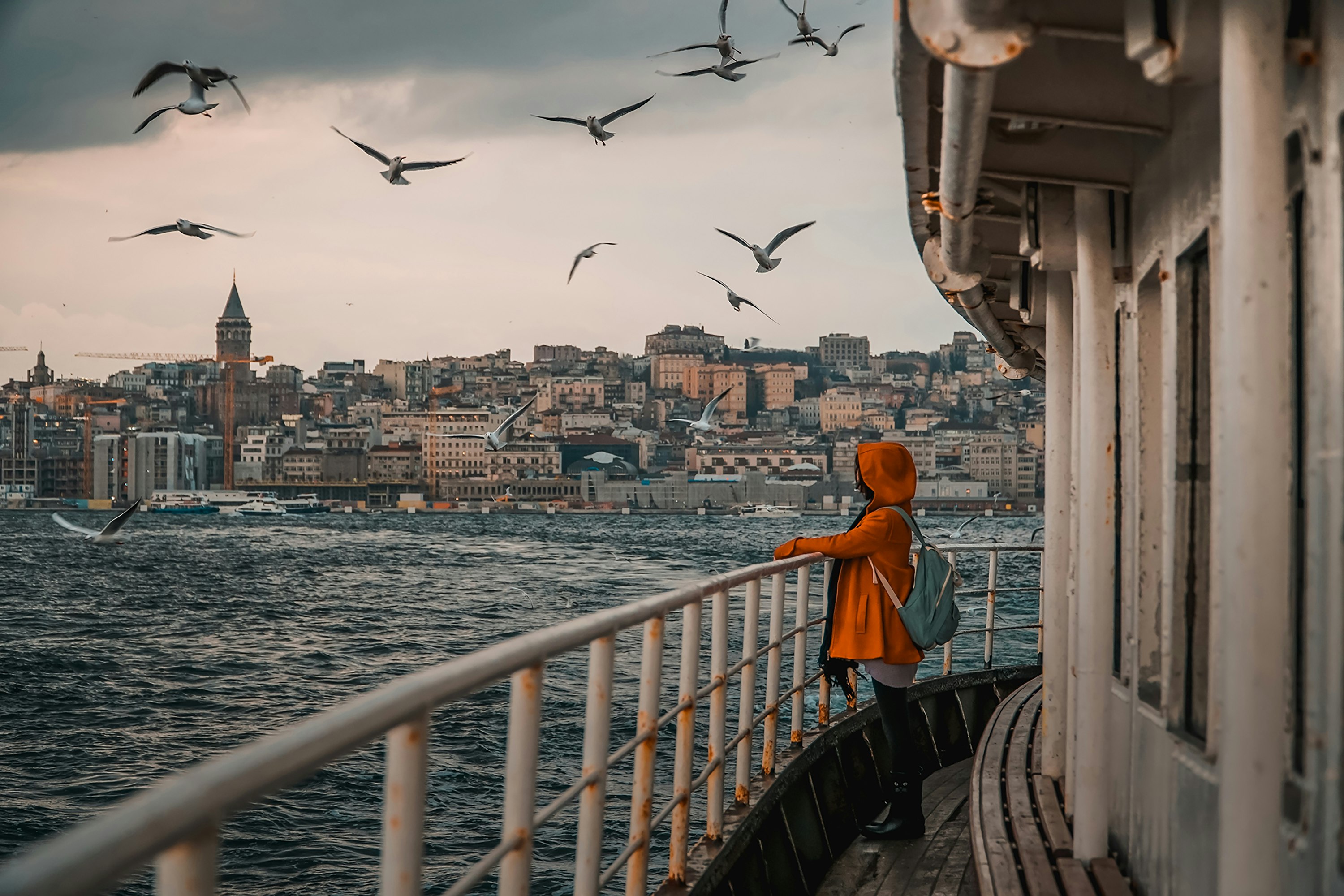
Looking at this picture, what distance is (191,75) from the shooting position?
1769cm

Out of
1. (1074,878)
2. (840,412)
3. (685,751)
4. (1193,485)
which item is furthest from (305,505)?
(1193,485)

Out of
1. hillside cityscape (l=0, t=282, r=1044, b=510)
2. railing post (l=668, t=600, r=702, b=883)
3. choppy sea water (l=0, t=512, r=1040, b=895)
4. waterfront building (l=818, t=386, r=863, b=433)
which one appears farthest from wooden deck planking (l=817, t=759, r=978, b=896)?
waterfront building (l=818, t=386, r=863, b=433)

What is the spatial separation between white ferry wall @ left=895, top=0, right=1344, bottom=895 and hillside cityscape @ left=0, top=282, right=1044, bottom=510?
95.5 meters

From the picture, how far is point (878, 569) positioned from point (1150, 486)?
0.97 metres

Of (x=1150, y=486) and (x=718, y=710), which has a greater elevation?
(x=1150, y=486)

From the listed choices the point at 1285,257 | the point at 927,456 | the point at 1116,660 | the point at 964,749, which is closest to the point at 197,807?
the point at 1285,257

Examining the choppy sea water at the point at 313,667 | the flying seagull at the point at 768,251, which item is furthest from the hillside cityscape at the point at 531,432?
the flying seagull at the point at 768,251

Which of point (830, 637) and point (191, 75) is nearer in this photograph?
point (830, 637)

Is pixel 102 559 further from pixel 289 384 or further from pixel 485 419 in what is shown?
pixel 289 384

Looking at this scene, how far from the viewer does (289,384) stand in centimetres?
17088

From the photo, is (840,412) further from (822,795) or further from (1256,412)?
(1256,412)

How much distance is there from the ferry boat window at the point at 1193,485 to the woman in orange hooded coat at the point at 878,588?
119 cm

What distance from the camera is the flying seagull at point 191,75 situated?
17156 millimetres

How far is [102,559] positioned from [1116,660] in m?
66.8
